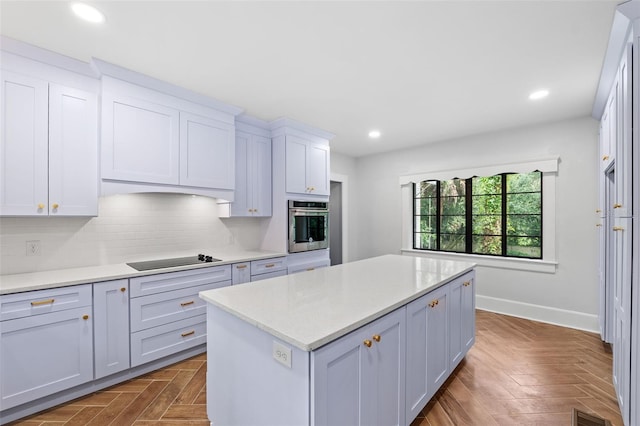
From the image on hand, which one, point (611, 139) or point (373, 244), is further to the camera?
point (373, 244)

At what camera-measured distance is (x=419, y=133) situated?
4.08 m

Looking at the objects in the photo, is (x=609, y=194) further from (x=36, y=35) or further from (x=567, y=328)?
(x=36, y=35)

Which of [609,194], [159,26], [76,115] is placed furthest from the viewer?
[609,194]

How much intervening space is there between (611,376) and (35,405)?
4553mm

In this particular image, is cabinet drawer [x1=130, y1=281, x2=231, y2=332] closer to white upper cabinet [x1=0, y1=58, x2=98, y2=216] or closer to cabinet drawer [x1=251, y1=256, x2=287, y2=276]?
cabinet drawer [x1=251, y1=256, x2=287, y2=276]

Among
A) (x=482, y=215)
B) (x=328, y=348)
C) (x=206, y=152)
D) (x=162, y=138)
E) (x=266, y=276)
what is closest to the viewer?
(x=328, y=348)

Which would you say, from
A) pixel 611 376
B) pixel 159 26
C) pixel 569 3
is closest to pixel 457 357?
pixel 611 376

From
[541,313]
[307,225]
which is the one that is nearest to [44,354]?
[307,225]

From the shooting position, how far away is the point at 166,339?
8.23 feet

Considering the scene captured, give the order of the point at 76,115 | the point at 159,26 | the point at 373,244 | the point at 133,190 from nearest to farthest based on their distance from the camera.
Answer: the point at 159,26, the point at 76,115, the point at 133,190, the point at 373,244

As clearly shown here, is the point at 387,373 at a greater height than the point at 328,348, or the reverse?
the point at 328,348

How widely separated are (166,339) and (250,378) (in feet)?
5.33

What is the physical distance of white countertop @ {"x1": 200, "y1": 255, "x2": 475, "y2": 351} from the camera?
45.7 inches

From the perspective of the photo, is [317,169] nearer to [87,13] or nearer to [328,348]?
[87,13]
